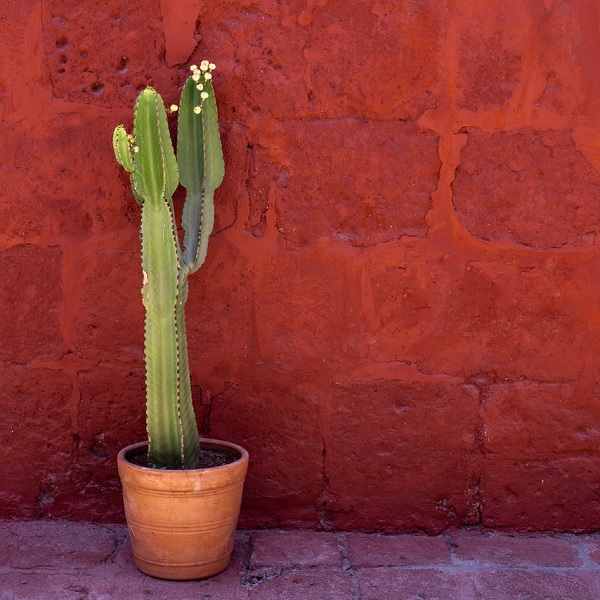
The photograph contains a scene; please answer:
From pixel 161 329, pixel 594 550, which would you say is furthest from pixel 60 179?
pixel 594 550

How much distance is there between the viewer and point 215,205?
108 inches

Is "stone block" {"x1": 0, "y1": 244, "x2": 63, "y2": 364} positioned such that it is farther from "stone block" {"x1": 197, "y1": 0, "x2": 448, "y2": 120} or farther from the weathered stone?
"stone block" {"x1": 197, "y1": 0, "x2": 448, "y2": 120}

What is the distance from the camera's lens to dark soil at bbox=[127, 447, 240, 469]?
8.48 ft

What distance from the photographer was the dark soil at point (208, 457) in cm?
259

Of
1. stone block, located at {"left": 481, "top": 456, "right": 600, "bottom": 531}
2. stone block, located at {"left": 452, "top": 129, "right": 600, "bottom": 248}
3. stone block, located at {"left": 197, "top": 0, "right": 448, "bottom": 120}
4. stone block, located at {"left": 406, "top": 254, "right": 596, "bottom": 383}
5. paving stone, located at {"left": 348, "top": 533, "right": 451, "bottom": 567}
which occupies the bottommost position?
paving stone, located at {"left": 348, "top": 533, "right": 451, "bottom": 567}

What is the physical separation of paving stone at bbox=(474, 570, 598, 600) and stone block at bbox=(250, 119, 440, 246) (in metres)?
1.03

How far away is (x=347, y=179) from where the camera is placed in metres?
2.74

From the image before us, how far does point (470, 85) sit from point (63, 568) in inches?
72.9

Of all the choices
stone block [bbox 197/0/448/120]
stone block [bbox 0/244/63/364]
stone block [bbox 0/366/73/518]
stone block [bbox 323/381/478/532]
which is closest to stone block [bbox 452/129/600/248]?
stone block [bbox 197/0/448/120]

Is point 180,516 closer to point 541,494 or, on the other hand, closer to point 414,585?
point 414,585

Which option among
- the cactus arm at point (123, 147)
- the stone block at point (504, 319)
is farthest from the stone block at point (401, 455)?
the cactus arm at point (123, 147)

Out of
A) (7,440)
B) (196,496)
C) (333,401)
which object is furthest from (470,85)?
(7,440)

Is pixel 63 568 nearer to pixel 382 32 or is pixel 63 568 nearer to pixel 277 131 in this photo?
pixel 277 131

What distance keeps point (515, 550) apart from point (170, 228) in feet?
4.61
